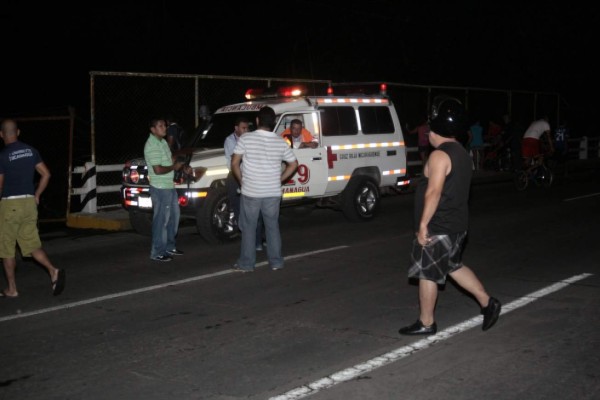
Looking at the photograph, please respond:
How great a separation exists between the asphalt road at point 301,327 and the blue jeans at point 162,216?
1.03ft

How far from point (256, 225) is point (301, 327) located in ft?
8.33

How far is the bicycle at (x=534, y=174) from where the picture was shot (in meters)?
18.9

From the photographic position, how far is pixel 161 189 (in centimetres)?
985

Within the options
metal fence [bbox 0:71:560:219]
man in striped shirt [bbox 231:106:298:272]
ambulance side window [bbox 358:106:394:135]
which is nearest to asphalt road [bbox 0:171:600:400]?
man in striped shirt [bbox 231:106:298:272]

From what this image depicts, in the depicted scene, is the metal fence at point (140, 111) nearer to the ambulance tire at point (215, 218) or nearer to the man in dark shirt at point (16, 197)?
the ambulance tire at point (215, 218)

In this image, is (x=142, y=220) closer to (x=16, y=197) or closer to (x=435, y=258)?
(x=16, y=197)

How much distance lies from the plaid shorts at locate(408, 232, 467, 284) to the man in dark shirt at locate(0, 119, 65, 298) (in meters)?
3.98

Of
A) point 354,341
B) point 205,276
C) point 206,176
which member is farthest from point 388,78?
point 354,341

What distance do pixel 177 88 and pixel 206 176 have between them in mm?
19555

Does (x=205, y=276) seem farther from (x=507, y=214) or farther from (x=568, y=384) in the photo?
(x=507, y=214)

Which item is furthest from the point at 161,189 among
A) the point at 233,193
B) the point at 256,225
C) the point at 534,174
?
the point at 534,174

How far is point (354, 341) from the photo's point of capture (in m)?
6.27

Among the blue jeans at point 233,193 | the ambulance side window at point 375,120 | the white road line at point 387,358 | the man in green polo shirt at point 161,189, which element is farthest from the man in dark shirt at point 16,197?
the ambulance side window at point 375,120

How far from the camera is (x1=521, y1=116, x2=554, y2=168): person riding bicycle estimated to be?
61.6ft
